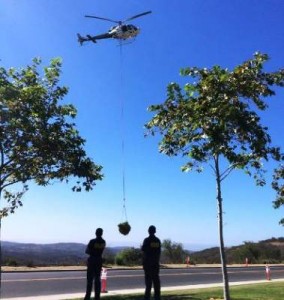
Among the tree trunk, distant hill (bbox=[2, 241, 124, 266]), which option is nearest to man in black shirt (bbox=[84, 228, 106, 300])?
the tree trunk

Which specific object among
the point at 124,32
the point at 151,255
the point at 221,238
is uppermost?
the point at 124,32

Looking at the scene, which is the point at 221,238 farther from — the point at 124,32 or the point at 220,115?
the point at 124,32

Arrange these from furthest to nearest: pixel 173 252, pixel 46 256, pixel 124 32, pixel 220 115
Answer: pixel 46 256 → pixel 173 252 → pixel 124 32 → pixel 220 115

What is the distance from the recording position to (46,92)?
1255 centimetres

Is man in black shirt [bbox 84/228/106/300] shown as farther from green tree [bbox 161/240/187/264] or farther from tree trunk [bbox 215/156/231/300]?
green tree [bbox 161/240/187/264]

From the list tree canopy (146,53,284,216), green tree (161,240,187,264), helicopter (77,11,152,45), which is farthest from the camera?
green tree (161,240,187,264)

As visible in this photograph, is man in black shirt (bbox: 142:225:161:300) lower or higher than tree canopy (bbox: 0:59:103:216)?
lower

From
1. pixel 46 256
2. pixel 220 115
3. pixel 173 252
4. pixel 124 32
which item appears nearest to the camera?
pixel 220 115

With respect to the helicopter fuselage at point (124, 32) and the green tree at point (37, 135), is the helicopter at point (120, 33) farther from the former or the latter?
Result: the green tree at point (37, 135)

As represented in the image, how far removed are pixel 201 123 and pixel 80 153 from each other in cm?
301

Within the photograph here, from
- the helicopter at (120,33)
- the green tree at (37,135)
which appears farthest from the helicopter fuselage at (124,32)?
the green tree at (37,135)

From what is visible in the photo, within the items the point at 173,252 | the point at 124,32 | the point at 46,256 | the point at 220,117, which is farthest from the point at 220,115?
the point at 46,256

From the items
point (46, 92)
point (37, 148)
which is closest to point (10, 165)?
point (37, 148)

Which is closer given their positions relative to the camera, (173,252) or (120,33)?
(120,33)
